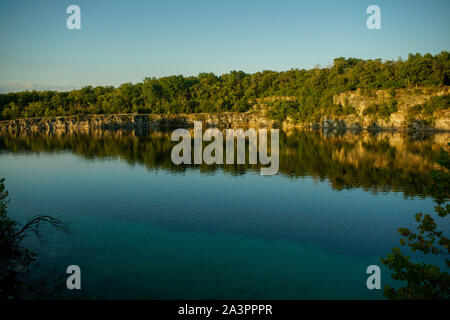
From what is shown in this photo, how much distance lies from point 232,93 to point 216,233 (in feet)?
526

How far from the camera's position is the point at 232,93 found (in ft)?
581

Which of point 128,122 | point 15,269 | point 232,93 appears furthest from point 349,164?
point 128,122

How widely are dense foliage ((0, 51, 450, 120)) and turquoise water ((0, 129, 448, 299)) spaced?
109m

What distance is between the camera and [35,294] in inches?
600

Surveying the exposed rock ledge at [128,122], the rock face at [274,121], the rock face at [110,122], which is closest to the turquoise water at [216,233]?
the rock face at [274,121]

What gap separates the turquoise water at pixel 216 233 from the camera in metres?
16.3

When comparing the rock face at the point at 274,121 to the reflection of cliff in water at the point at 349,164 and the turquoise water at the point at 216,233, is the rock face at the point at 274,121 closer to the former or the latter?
the reflection of cliff in water at the point at 349,164

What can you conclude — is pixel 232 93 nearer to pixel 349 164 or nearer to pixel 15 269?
pixel 349 164

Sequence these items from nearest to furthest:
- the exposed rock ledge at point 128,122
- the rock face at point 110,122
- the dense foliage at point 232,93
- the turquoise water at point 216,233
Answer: the turquoise water at point 216,233 < the dense foliage at point 232,93 < the exposed rock ledge at point 128,122 < the rock face at point 110,122

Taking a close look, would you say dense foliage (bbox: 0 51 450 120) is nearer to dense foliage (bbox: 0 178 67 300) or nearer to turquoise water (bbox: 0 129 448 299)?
turquoise water (bbox: 0 129 448 299)

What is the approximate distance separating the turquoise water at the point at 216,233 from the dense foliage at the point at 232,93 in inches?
4303

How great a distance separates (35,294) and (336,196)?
27.6 metres

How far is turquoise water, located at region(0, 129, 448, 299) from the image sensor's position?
16.3m

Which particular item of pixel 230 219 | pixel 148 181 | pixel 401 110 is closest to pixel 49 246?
pixel 230 219
